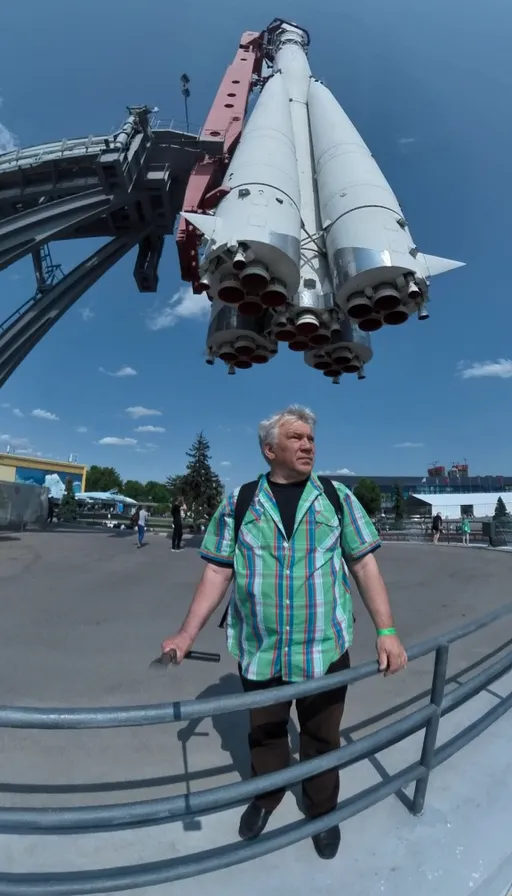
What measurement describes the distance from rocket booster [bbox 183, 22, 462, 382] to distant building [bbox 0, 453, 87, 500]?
43.5 metres

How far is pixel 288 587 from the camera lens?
6.49 ft

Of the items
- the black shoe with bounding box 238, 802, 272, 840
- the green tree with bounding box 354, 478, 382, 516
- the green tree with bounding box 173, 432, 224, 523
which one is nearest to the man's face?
the black shoe with bounding box 238, 802, 272, 840

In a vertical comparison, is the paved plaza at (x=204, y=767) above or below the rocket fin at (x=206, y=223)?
below

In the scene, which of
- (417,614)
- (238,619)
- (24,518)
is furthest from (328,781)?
(24,518)

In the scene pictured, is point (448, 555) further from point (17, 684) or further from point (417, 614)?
point (17, 684)

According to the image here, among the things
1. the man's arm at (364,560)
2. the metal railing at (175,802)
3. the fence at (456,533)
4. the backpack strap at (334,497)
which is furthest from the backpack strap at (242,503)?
the fence at (456,533)

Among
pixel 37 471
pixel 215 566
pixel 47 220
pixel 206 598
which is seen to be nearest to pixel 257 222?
pixel 215 566

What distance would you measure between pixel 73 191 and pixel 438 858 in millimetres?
18835

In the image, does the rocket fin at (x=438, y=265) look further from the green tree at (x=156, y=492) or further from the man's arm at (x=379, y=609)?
the green tree at (x=156, y=492)

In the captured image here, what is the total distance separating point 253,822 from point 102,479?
10127 centimetres

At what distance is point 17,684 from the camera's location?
12.0ft

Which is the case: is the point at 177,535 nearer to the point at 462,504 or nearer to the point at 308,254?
the point at 308,254

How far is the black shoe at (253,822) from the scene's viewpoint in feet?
6.44

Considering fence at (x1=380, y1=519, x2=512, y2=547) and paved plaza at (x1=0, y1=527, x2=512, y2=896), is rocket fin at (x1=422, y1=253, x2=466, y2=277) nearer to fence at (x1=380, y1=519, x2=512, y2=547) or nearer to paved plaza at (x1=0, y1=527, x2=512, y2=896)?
paved plaza at (x1=0, y1=527, x2=512, y2=896)
